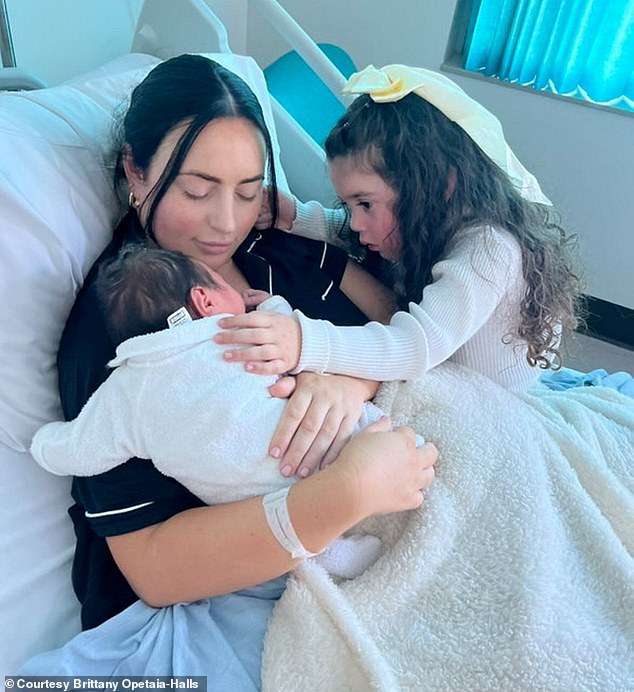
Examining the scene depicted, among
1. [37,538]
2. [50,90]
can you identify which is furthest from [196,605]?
[50,90]

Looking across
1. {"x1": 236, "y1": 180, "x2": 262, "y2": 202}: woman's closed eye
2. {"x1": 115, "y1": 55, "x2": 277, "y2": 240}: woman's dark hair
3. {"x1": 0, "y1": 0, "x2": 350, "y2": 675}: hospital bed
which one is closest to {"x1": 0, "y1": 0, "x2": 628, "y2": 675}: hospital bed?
{"x1": 0, "y1": 0, "x2": 350, "y2": 675}: hospital bed

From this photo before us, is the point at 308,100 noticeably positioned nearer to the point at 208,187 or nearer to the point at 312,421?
the point at 208,187

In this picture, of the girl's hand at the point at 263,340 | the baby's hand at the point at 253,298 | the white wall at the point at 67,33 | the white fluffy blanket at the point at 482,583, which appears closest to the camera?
the white fluffy blanket at the point at 482,583

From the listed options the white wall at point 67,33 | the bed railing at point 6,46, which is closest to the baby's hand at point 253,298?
the bed railing at point 6,46

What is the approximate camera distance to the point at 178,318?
0.94 metres

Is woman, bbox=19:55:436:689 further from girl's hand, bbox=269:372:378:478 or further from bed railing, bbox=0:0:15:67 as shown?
bed railing, bbox=0:0:15:67

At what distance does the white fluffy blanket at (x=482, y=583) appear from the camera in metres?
0.84

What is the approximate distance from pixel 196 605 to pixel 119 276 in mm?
470

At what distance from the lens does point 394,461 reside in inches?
36.2

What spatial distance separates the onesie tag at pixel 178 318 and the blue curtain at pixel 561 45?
6.65ft

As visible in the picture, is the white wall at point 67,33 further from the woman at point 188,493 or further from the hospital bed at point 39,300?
the woman at point 188,493

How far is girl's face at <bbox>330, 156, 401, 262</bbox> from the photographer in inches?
51.2

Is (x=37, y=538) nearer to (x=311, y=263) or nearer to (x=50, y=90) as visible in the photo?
(x=311, y=263)

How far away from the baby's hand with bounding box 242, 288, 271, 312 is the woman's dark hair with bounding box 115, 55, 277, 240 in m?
0.20
